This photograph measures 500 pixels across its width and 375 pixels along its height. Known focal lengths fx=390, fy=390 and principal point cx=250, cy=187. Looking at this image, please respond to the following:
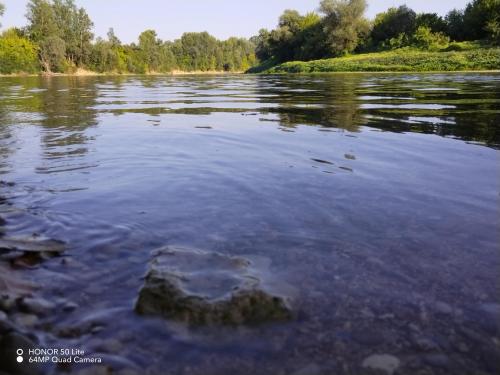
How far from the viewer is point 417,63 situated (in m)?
43.1

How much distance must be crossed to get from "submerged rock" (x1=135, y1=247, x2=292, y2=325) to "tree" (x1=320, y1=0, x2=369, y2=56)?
220ft

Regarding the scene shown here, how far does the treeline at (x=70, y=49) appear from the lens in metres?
78.3

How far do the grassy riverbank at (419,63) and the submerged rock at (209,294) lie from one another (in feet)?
142

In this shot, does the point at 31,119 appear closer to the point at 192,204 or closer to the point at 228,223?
the point at 192,204

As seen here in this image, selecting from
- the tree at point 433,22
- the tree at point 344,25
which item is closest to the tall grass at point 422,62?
the tree at point 433,22

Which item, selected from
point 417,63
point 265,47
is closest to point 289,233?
point 417,63

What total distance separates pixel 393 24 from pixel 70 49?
71564 millimetres

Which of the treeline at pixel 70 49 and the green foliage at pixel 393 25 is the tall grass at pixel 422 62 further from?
the treeline at pixel 70 49

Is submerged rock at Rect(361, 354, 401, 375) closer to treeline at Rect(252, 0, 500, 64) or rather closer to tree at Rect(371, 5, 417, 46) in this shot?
treeline at Rect(252, 0, 500, 64)

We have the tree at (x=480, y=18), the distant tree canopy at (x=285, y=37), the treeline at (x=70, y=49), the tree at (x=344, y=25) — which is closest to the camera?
the tree at (x=480, y=18)

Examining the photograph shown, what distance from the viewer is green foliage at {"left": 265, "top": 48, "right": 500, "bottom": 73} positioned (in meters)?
38.3

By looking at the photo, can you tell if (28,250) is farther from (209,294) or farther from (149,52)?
(149,52)

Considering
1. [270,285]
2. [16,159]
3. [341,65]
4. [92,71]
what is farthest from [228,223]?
[92,71]

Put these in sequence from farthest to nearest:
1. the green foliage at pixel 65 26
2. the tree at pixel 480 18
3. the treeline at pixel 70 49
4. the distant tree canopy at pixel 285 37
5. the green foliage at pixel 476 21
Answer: the green foliage at pixel 65 26 → the treeline at pixel 70 49 → the distant tree canopy at pixel 285 37 → the tree at pixel 480 18 → the green foliage at pixel 476 21
